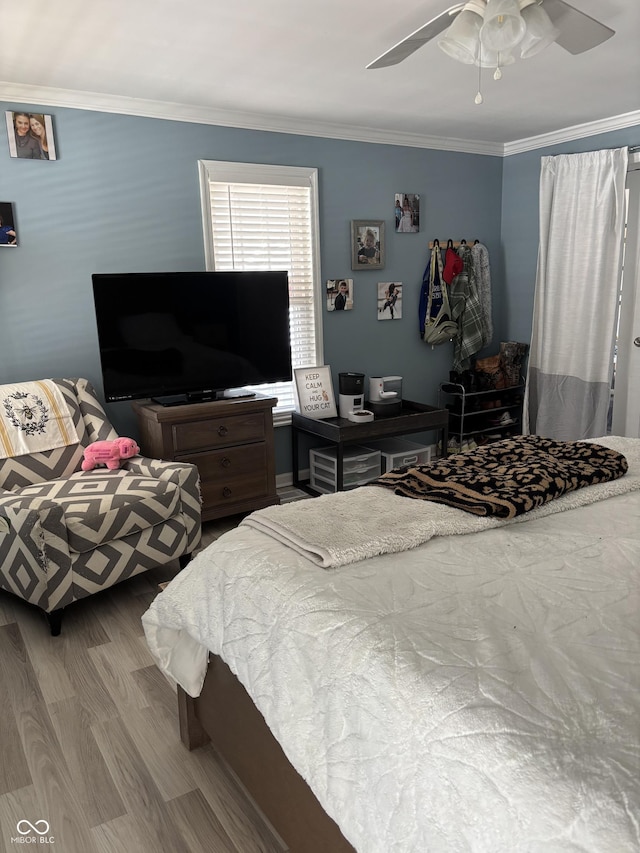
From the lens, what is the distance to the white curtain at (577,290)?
4.25 metres

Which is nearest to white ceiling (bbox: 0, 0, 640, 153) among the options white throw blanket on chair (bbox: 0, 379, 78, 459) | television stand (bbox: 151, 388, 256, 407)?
white throw blanket on chair (bbox: 0, 379, 78, 459)

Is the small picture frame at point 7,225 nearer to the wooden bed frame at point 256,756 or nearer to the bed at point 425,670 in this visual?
the bed at point 425,670

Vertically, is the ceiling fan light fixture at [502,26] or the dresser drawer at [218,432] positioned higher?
the ceiling fan light fixture at [502,26]

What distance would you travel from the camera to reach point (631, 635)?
1136mm

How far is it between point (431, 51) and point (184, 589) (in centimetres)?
255

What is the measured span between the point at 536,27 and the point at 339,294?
2553 mm

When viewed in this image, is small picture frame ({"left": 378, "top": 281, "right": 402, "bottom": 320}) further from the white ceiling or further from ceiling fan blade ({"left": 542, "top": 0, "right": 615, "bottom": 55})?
ceiling fan blade ({"left": 542, "top": 0, "right": 615, "bottom": 55})

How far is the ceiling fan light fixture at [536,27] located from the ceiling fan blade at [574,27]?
0.03 m

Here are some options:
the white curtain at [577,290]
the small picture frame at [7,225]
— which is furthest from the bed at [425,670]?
the white curtain at [577,290]

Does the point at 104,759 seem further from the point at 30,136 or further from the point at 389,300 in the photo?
the point at 389,300

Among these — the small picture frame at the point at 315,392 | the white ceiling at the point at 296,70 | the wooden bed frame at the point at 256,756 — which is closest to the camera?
the wooden bed frame at the point at 256,756

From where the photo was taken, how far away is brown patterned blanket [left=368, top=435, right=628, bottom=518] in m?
1.74

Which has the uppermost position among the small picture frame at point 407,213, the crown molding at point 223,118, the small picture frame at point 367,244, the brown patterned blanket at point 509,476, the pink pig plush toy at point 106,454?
the crown molding at point 223,118

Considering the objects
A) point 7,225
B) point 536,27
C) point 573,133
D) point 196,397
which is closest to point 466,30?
point 536,27
